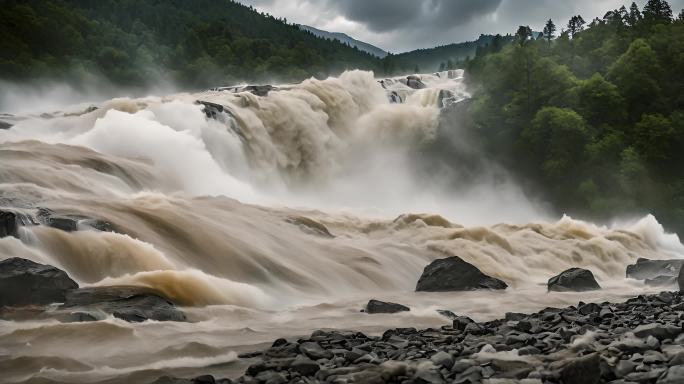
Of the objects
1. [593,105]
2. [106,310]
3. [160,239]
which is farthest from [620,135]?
[106,310]

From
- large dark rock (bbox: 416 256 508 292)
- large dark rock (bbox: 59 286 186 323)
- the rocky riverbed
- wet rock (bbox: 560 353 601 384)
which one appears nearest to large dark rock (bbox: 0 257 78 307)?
large dark rock (bbox: 59 286 186 323)

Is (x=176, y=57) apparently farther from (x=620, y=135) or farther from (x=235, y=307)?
(x=235, y=307)

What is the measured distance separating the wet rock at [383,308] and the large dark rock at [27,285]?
20.0ft

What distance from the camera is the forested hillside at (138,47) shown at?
84.8 metres

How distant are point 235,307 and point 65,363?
201 inches

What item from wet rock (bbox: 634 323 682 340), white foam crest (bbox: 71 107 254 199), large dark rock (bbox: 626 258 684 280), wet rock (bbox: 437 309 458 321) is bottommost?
wet rock (bbox: 634 323 682 340)

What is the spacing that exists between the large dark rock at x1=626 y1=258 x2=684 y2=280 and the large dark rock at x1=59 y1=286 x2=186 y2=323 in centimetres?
1824

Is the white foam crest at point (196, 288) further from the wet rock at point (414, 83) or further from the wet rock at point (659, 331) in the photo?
the wet rock at point (414, 83)

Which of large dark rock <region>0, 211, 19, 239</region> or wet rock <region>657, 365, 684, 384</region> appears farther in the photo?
large dark rock <region>0, 211, 19, 239</region>

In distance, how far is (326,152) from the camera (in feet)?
162

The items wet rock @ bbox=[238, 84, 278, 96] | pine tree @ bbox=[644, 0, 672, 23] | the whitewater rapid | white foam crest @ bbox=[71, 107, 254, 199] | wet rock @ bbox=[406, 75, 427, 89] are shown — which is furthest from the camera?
pine tree @ bbox=[644, 0, 672, 23]

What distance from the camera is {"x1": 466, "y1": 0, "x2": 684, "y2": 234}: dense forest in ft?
157

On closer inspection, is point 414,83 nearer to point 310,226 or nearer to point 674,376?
point 310,226

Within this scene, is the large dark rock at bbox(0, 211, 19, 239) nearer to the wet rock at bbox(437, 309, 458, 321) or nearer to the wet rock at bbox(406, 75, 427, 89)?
the wet rock at bbox(437, 309, 458, 321)
